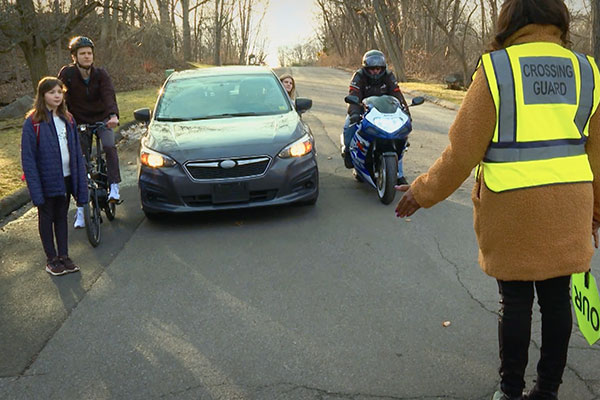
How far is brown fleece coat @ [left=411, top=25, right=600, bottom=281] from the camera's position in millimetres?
2662

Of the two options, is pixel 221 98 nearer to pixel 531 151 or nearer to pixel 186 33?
pixel 531 151

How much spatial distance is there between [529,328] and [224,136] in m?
4.72

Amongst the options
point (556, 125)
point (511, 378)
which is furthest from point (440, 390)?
point (556, 125)

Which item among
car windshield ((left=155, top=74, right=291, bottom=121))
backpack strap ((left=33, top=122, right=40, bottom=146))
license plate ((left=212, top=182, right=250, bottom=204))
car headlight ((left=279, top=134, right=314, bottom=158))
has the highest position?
backpack strap ((left=33, top=122, right=40, bottom=146))

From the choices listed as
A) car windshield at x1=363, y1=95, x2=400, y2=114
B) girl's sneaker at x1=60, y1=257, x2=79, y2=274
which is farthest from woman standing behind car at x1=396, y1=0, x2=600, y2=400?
car windshield at x1=363, y1=95, x2=400, y2=114

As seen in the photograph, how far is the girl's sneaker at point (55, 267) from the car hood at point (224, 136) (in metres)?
1.71

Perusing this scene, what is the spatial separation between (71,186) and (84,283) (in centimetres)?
94

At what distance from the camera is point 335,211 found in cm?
733

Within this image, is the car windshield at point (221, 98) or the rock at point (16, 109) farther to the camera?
the rock at point (16, 109)

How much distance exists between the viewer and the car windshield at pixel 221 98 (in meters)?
7.98

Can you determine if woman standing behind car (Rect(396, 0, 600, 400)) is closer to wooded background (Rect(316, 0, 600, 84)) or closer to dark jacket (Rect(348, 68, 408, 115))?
dark jacket (Rect(348, 68, 408, 115))

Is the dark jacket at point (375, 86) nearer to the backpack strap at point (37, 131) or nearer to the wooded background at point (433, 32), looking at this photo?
the backpack strap at point (37, 131)

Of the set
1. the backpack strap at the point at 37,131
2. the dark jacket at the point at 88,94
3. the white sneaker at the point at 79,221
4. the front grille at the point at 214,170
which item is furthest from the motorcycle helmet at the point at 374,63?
the backpack strap at the point at 37,131

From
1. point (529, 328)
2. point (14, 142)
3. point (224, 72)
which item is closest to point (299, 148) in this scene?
point (224, 72)
